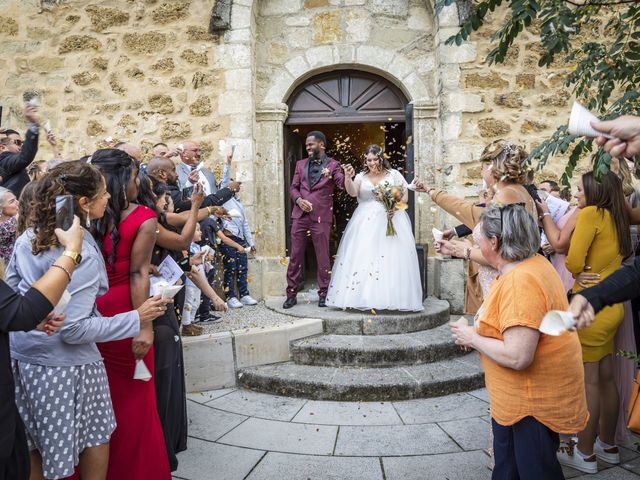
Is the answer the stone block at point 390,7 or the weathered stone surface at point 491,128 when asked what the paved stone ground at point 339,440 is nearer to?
the weathered stone surface at point 491,128

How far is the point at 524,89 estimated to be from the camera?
7188mm

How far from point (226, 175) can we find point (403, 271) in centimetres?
217

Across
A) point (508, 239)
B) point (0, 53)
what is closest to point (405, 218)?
point (508, 239)

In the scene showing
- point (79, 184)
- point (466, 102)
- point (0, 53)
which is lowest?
point (79, 184)

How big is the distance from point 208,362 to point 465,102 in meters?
4.61

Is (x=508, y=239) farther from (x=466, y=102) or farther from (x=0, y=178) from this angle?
(x=466, y=102)

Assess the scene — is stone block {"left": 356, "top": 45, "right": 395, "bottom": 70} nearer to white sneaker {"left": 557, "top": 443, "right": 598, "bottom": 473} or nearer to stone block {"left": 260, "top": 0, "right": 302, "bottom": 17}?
stone block {"left": 260, "top": 0, "right": 302, "bottom": 17}

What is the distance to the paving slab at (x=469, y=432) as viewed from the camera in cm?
380

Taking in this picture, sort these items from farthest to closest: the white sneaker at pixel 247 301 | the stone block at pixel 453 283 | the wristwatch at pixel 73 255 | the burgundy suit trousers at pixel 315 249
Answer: the stone block at pixel 453 283 < the white sneaker at pixel 247 301 < the burgundy suit trousers at pixel 315 249 < the wristwatch at pixel 73 255

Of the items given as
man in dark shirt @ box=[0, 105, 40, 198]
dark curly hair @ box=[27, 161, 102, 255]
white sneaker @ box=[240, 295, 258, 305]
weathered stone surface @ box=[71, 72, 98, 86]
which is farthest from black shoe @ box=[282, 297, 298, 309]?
dark curly hair @ box=[27, 161, 102, 255]

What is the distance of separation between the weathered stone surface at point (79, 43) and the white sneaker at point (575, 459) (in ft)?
23.1

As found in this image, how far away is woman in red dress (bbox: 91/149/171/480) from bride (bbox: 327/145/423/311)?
3367 millimetres

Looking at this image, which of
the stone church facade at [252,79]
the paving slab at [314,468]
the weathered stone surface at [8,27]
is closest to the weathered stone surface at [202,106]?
the stone church facade at [252,79]

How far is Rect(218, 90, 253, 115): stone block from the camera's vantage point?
7227 millimetres
